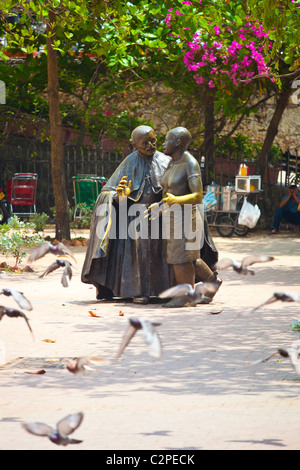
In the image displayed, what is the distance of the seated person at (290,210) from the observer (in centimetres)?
1953

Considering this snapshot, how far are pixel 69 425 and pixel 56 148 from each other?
1270cm

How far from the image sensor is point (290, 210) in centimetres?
1964

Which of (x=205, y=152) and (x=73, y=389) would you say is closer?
(x=73, y=389)

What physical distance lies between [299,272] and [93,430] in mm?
8247

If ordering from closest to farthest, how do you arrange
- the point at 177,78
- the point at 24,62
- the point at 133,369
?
the point at 133,369 < the point at 177,78 < the point at 24,62

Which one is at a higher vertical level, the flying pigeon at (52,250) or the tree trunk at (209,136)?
the tree trunk at (209,136)

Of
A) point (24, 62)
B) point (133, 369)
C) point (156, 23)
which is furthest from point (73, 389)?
point (24, 62)

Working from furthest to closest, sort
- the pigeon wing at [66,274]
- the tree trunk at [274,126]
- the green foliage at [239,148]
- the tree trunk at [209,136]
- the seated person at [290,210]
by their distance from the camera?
the green foliage at [239,148] → the tree trunk at [209,136] → the tree trunk at [274,126] → the seated person at [290,210] → the pigeon wing at [66,274]

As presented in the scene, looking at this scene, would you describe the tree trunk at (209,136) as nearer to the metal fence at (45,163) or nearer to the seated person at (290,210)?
the seated person at (290,210)

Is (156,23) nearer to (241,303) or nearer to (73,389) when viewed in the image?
(241,303)

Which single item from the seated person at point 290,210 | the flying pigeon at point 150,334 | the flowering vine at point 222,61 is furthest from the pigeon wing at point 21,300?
the seated person at point 290,210

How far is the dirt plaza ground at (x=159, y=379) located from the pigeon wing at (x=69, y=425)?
0.74 m

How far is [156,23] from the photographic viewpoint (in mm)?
18938

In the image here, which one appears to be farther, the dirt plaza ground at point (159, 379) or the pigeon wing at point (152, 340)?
the dirt plaza ground at point (159, 379)
